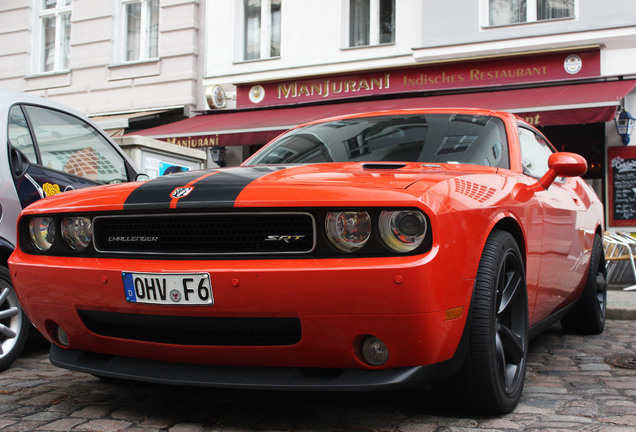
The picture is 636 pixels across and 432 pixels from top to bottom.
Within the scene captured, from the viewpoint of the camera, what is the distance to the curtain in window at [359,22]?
13188mm

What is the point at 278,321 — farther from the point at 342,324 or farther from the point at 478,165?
the point at 478,165

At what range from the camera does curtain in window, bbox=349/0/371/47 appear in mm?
13188

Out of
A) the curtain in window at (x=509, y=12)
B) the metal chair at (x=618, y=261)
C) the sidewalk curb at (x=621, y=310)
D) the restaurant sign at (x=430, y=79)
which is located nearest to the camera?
the sidewalk curb at (x=621, y=310)

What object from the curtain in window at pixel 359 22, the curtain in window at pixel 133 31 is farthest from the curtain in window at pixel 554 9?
the curtain in window at pixel 133 31

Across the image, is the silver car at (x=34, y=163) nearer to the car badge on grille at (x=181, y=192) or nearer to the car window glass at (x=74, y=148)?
the car window glass at (x=74, y=148)

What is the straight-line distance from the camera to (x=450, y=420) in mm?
2713

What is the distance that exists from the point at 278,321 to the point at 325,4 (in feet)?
38.4

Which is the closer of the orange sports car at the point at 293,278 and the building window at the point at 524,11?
the orange sports car at the point at 293,278

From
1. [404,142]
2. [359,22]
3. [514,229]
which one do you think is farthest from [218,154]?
[514,229]

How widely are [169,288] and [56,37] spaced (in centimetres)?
1573

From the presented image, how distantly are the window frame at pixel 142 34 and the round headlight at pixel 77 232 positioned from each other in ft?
41.7

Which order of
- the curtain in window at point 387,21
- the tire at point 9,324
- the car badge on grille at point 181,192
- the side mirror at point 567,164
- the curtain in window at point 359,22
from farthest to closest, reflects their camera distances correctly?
the curtain in window at point 359,22 < the curtain in window at point 387,21 < the tire at point 9,324 < the side mirror at point 567,164 < the car badge on grille at point 181,192

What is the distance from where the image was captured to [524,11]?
1150cm

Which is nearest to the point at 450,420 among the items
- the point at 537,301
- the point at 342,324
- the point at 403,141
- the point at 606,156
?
the point at 342,324
